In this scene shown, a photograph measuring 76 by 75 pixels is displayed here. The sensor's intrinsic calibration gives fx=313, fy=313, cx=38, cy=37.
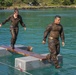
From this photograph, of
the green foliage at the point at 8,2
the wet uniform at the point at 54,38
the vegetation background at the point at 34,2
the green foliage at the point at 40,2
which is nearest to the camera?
the wet uniform at the point at 54,38

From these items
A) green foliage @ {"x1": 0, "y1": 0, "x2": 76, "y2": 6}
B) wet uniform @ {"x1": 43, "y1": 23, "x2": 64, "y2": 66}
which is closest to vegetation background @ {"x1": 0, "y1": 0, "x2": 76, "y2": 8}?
green foliage @ {"x1": 0, "y1": 0, "x2": 76, "y2": 6}

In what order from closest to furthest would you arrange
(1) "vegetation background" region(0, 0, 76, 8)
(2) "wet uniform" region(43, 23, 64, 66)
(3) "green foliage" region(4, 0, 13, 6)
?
(2) "wet uniform" region(43, 23, 64, 66) < (3) "green foliage" region(4, 0, 13, 6) < (1) "vegetation background" region(0, 0, 76, 8)

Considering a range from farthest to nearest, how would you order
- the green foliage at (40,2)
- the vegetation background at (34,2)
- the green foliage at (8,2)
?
1. the green foliage at (40,2)
2. the vegetation background at (34,2)
3. the green foliage at (8,2)

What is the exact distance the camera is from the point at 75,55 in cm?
1709

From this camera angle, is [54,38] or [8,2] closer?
[54,38]

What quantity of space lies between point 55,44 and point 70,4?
17615 centimetres

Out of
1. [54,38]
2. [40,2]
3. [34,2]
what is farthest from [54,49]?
[40,2]

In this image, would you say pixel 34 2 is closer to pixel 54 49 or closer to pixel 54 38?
pixel 54 38

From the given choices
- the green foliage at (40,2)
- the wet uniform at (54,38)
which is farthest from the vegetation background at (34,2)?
the wet uniform at (54,38)

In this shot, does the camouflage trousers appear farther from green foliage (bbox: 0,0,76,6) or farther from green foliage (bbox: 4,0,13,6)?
green foliage (bbox: 0,0,76,6)

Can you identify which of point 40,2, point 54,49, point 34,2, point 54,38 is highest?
point 54,38

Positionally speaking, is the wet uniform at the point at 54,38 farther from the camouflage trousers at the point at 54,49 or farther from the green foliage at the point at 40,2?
the green foliage at the point at 40,2

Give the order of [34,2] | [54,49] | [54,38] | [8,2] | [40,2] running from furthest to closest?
[40,2], [34,2], [8,2], [54,38], [54,49]

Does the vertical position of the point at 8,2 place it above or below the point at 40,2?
above
